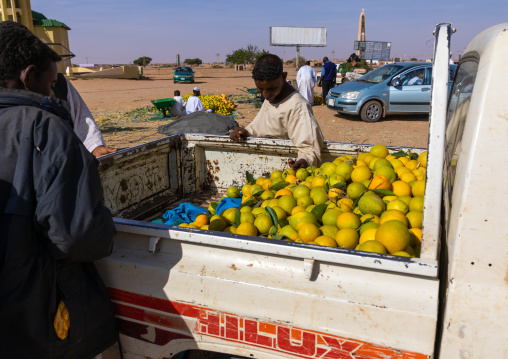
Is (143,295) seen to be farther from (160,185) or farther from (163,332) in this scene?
(160,185)

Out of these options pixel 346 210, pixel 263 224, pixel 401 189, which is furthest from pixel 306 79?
pixel 263 224

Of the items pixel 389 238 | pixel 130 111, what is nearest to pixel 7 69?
pixel 389 238

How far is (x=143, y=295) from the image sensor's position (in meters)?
2.00

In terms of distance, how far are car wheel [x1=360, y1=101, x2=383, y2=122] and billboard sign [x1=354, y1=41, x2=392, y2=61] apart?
2739 centimetres

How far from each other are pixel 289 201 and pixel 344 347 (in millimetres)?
1144

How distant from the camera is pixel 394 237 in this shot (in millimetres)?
1845

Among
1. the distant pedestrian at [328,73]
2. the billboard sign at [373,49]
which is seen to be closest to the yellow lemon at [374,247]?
the distant pedestrian at [328,73]

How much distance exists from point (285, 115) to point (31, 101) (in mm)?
2634

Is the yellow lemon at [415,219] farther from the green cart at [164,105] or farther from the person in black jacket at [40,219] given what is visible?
the green cart at [164,105]

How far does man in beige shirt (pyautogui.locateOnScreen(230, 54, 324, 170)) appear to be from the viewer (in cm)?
376

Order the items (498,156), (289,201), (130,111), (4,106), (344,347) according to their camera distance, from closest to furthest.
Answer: (498,156) < (344,347) < (4,106) < (289,201) < (130,111)

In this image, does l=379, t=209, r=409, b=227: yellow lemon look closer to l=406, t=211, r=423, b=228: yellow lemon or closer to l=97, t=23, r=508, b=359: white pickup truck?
l=406, t=211, r=423, b=228: yellow lemon

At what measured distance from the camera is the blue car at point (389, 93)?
532 inches

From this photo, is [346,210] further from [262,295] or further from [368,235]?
[262,295]
